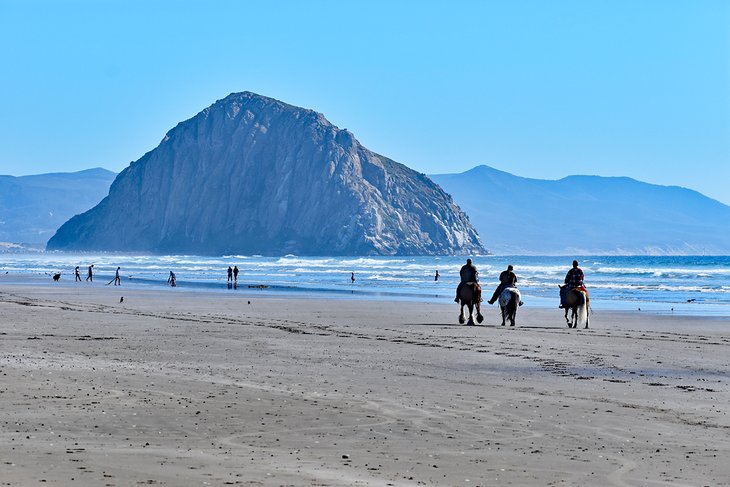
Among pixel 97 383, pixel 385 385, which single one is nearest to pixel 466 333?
pixel 385 385

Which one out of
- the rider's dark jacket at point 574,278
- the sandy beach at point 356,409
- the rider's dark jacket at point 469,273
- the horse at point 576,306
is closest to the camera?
the sandy beach at point 356,409

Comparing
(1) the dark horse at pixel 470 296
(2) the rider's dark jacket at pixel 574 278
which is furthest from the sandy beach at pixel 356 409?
(1) the dark horse at pixel 470 296

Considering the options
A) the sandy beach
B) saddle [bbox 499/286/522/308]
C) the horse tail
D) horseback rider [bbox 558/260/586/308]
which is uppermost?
horseback rider [bbox 558/260/586/308]

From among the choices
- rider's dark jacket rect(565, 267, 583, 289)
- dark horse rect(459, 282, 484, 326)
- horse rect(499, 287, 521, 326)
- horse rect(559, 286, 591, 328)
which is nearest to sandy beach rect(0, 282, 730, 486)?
horse rect(559, 286, 591, 328)

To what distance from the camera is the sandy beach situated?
845 centimetres

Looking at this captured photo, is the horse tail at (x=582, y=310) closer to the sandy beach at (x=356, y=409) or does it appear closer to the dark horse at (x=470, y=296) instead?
the dark horse at (x=470, y=296)

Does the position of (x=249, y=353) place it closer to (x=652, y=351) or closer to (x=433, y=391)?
(x=433, y=391)

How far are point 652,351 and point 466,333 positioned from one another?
5533 mm

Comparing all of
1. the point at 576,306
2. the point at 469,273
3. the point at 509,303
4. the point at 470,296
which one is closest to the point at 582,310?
the point at 576,306

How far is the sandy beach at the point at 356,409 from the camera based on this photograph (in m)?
8.45

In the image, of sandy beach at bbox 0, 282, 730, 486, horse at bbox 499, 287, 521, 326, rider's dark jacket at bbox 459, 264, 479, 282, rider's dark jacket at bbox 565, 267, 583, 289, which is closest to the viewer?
sandy beach at bbox 0, 282, 730, 486

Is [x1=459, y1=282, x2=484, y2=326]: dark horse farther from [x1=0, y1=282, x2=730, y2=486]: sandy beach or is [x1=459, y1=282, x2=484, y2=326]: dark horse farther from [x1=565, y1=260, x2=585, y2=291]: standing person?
[x1=0, y1=282, x2=730, y2=486]: sandy beach

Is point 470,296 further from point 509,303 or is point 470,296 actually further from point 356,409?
point 356,409

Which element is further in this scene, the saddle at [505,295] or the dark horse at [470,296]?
the dark horse at [470,296]
